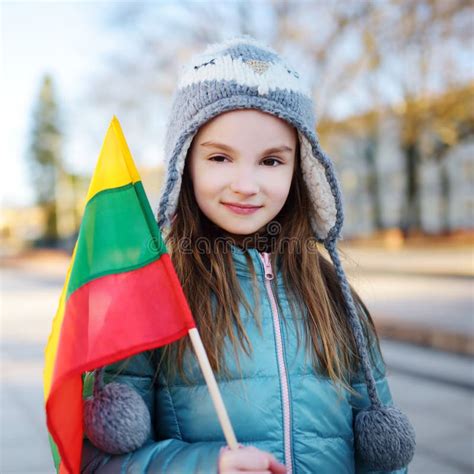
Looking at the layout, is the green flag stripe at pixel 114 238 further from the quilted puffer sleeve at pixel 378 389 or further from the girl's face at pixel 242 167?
the quilted puffer sleeve at pixel 378 389

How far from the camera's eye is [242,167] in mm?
1473

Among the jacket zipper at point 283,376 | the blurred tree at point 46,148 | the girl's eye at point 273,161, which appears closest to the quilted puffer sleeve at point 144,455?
the jacket zipper at point 283,376

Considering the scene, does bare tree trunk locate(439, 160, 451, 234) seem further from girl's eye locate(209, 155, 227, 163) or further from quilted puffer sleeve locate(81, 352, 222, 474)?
quilted puffer sleeve locate(81, 352, 222, 474)

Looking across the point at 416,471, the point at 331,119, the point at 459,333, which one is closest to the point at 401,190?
the point at 331,119

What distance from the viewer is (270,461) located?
1.20m

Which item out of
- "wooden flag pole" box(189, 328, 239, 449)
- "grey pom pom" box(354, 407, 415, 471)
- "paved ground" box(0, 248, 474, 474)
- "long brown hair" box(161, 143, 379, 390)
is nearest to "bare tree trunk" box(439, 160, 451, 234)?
"paved ground" box(0, 248, 474, 474)

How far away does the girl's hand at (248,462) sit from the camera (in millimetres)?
1184

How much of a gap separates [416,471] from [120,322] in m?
2.61

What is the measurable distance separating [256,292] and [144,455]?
47cm

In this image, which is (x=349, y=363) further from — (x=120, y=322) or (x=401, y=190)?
(x=401, y=190)

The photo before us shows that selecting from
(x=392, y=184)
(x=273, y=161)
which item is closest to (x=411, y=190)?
(x=392, y=184)

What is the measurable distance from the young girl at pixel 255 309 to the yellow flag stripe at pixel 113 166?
0.15 m

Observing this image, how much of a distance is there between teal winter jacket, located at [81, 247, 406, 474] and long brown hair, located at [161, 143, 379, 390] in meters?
0.03

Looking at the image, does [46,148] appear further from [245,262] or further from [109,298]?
[109,298]
